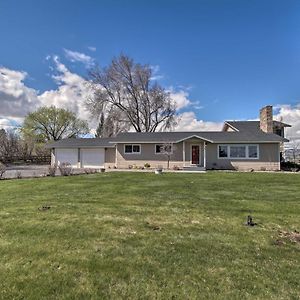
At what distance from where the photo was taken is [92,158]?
28.8m

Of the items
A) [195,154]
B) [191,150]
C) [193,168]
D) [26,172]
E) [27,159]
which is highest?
[191,150]

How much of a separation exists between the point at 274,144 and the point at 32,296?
24264 millimetres

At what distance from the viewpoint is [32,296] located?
9.86 feet

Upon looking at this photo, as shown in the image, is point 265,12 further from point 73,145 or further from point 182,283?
point 73,145

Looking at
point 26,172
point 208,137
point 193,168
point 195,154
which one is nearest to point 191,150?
point 195,154

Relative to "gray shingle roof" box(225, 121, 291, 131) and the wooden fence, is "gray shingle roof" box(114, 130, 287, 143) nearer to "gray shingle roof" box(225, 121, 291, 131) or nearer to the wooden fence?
"gray shingle roof" box(225, 121, 291, 131)

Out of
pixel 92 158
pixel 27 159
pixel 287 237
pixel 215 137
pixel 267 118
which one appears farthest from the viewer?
pixel 27 159

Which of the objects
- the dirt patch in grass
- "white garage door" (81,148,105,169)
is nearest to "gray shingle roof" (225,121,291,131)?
"white garage door" (81,148,105,169)

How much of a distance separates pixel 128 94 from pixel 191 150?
2109 cm

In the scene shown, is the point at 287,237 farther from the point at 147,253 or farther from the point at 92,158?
the point at 92,158

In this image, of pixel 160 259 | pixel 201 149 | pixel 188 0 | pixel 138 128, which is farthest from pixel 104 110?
pixel 160 259

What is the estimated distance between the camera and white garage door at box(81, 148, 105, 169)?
2848cm

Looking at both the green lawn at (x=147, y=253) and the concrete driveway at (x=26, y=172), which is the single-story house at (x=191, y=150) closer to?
the concrete driveway at (x=26, y=172)

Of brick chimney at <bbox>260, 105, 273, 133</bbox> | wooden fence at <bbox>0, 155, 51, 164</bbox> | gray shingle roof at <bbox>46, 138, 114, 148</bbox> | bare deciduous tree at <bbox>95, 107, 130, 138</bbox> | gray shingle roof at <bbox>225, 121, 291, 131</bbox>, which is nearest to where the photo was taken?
brick chimney at <bbox>260, 105, 273, 133</bbox>
